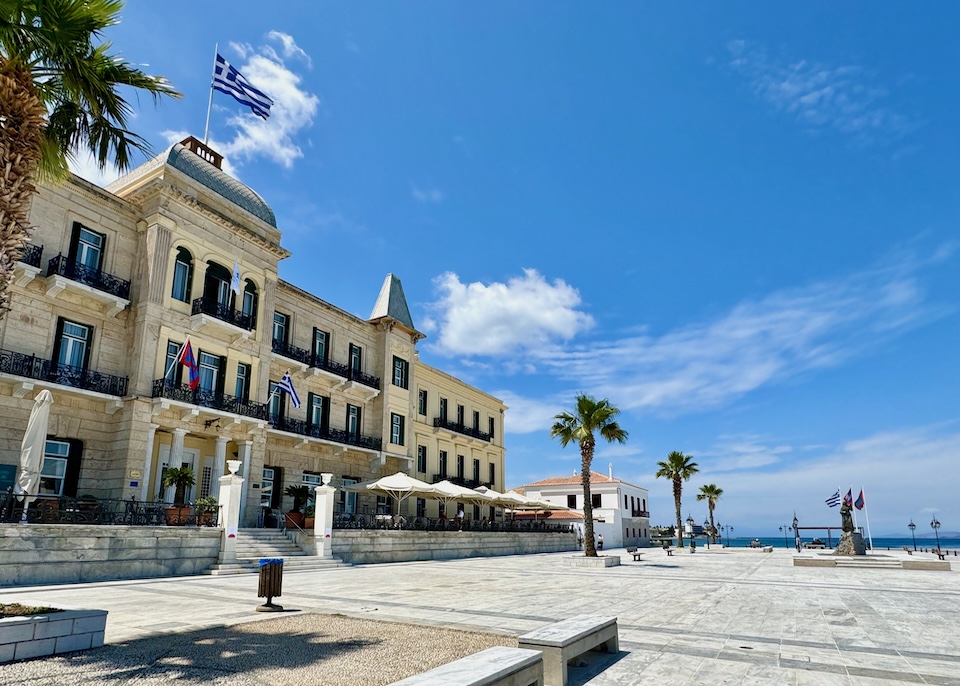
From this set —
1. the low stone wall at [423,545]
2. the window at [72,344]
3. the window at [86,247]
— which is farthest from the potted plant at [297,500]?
the window at [86,247]

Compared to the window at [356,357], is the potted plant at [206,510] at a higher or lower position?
lower

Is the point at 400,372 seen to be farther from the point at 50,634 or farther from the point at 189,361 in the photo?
the point at 50,634

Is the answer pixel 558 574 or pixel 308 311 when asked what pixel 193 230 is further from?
pixel 558 574

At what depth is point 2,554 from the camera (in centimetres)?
1245

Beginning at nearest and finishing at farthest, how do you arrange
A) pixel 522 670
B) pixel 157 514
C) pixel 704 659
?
pixel 522 670
pixel 704 659
pixel 157 514

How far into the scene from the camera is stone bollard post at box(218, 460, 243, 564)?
1686 centimetres

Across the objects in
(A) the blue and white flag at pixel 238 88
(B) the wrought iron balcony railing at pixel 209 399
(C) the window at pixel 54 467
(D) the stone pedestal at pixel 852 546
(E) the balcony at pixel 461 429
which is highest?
(A) the blue and white flag at pixel 238 88

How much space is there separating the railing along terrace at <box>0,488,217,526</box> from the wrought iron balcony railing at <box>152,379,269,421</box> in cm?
369

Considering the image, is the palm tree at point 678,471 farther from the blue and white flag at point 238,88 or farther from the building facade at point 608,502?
the blue and white flag at point 238,88

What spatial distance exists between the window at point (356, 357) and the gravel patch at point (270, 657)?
23.0 m

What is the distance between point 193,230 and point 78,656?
18468 millimetres

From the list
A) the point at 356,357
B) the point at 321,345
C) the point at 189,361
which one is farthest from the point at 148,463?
the point at 356,357

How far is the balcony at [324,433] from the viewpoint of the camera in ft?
84.3

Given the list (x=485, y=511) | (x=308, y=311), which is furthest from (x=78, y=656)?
(x=485, y=511)
